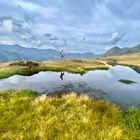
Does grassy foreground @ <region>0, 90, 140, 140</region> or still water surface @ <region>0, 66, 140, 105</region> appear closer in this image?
grassy foreground @ <region>0, 90, 140, 140</region>

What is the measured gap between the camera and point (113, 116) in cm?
1712

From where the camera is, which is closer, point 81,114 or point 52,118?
point 52,118

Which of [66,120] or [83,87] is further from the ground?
[66,120]

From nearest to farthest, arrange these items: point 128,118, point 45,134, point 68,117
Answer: point 45,134
point 68,117
point 128,118

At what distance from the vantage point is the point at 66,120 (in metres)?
15.2

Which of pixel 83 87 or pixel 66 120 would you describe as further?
pixel 83 87

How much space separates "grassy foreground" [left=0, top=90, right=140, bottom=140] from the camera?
1332 cm

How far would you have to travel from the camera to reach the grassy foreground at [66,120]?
524 inches

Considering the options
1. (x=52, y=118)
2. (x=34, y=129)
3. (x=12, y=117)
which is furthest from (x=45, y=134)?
(x=12, y=117)

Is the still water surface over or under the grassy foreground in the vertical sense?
under

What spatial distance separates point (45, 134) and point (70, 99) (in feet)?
18.7

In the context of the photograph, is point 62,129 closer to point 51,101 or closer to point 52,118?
point 52,118

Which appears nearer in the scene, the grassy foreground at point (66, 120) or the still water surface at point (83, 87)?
the grassy foreground at point (66, 120)

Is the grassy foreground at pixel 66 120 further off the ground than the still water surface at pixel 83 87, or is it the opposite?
the grassy foreground at pixel 66 120
